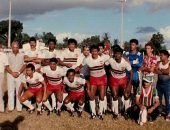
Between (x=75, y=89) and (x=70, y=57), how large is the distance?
3.41 ft

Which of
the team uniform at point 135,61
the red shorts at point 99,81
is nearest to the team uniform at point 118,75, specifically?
the red shorts at point 99,81

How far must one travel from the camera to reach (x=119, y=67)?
1216cm

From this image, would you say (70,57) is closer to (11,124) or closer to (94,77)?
(94,77)

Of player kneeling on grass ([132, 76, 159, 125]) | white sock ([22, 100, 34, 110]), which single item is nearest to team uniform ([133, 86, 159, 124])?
player kneeling on grass ([132, 76, 159, 125])

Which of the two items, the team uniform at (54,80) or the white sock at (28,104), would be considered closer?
the team uniform at (54,80)

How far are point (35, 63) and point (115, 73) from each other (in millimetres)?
2610

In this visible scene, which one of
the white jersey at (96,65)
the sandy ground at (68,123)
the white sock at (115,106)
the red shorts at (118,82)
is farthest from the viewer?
the white sock at (115,106)

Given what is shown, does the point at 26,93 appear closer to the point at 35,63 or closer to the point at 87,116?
the point at 35,63

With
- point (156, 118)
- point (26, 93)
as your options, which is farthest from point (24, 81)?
point (156, 118)

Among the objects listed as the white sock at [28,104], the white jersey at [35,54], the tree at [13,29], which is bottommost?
the white sock at [28,104]

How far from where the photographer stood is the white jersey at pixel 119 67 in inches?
475

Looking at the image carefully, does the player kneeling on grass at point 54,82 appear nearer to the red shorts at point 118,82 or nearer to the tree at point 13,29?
the red shorts at point 118,82

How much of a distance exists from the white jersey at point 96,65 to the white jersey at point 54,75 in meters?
0.84

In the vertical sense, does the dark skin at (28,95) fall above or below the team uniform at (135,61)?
below
